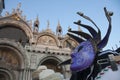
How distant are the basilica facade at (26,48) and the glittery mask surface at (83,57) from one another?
43.9ft

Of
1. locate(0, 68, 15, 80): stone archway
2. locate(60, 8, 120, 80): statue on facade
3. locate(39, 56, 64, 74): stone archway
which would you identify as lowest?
locate(60, 8, 120, 80): statue on facade

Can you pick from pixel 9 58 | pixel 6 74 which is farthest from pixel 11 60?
pixel 6 74

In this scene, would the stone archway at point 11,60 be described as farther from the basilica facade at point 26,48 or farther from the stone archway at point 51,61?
the stone archway at point 51,61

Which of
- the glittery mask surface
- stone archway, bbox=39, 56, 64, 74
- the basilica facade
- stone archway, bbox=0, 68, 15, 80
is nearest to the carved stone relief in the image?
the basilica facade

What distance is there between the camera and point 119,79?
6.70ft

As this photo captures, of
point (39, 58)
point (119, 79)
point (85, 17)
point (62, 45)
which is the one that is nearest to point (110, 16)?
point (85, 17)

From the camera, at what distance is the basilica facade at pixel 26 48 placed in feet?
55.9

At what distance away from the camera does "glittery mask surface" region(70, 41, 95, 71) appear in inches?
97.8

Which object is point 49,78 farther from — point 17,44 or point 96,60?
point 17,44

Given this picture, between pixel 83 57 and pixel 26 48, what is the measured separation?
15777mm

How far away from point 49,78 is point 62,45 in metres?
18.1

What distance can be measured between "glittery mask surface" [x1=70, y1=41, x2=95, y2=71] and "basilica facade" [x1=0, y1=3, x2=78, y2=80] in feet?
43.9

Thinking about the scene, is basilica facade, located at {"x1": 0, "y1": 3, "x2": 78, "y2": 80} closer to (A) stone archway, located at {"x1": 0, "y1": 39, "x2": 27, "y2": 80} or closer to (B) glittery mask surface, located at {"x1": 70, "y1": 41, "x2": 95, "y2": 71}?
(A) stone archway, located at {"x1": 0, "y1": 39, "x2": 27, "y2": 80}

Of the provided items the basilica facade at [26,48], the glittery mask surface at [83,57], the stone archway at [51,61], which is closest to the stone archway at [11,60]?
the basilica facade at [26,48]
